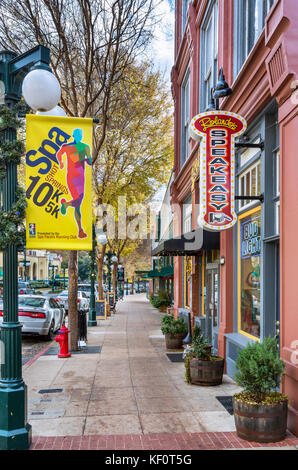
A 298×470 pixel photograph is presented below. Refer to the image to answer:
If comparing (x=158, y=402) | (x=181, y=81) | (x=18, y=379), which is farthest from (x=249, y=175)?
(x=181, y=81)

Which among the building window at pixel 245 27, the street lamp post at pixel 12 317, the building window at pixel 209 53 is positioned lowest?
the street lamp post at pixel 12 317

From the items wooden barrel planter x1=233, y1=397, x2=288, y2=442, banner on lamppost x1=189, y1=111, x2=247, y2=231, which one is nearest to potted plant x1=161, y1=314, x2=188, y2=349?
banner on lamppost x1=189, y1=111, x2=247, y2=231

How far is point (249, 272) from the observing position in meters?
8.57

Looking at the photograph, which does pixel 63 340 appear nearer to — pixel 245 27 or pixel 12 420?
pixel 12 420

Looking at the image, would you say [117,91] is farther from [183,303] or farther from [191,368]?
[191,368]

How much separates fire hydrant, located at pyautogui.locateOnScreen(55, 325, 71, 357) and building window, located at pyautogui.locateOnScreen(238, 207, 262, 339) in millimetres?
4642

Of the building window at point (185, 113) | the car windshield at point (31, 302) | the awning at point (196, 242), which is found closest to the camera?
the awning at point (196, 242)

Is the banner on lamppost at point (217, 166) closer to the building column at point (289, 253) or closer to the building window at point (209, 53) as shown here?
the building column at point (289, 253)

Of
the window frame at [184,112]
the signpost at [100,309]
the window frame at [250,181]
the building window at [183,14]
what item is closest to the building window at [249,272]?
the window frame at [250,181]

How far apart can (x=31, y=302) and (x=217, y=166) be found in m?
10.1

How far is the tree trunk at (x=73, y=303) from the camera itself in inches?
500

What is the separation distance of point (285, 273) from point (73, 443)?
350 centimetres

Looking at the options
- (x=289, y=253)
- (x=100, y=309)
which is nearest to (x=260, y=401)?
(x=289, y=253)

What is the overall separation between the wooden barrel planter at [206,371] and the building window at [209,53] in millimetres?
7176
